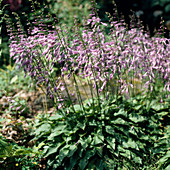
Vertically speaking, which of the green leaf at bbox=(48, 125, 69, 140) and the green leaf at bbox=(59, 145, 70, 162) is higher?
the green leaf at bbox=(48, 125, 69, 140)

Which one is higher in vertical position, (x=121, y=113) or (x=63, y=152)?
(x=121, y=113)

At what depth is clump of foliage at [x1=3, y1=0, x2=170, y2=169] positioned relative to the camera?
2.82 m

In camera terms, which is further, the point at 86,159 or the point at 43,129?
the point at 43,129

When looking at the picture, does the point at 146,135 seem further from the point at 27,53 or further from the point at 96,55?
the point at 27,53

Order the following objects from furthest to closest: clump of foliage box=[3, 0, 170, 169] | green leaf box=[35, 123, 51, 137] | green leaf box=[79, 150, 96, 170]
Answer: green leaf box=[35, 123, 51, 137], green leaf box=[79, 150, 96, 170], clump of foliage box=[3, 0, 170, 169]

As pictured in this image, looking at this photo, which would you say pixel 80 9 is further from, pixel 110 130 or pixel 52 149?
pixel 52 149

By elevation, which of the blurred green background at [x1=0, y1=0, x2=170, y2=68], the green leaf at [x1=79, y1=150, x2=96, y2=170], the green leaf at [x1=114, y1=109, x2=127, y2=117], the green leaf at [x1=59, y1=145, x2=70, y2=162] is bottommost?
the green leaf at [x1=79, y1=150, x2=96, y2=170]

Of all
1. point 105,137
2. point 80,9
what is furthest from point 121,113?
point 80,9

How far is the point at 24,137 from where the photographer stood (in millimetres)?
3625

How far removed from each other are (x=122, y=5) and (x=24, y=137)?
6916 millimetres

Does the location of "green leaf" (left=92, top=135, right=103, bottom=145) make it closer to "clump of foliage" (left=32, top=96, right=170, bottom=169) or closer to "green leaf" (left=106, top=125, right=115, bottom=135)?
"clump of foliage" (left=32, top=96, right=170, bottom=169)

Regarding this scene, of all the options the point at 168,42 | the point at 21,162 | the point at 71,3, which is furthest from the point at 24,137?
the point at 71,3

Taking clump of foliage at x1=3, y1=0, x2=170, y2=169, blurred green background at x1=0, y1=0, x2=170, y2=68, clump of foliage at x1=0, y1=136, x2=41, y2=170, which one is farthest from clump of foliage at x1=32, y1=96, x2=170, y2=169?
blurred green background at x1=0, y1=0, x2=170, y2=68

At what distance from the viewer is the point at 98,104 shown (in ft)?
10.6
